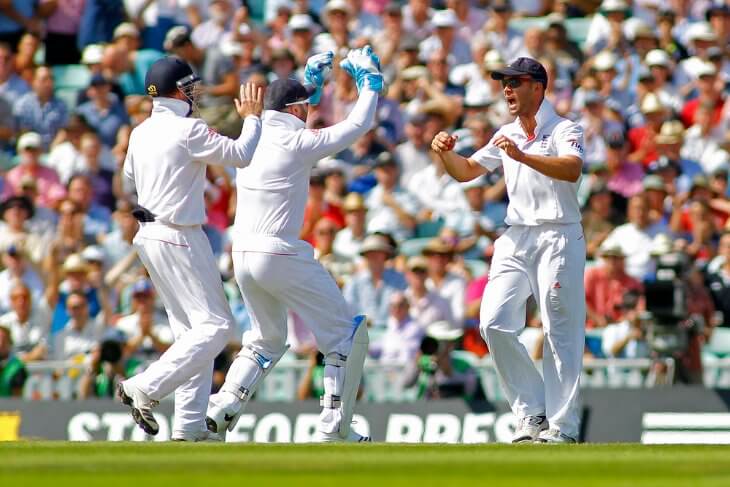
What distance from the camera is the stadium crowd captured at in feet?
47.8

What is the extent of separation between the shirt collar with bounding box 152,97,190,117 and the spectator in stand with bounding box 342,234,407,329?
4.99 meters

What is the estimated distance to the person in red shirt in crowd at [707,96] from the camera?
16.7 m

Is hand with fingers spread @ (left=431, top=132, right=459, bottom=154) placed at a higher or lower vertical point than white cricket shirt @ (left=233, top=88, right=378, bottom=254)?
higher

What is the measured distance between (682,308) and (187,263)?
453cm

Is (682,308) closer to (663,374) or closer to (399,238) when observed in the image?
(663,374)

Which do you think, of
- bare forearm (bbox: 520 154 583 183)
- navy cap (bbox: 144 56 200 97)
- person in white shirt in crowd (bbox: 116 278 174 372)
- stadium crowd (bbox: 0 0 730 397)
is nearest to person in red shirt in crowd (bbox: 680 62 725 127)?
stadium crowd (bbox: 0 0 730 397)

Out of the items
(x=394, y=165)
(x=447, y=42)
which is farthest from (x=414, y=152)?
(x=447, y=42)

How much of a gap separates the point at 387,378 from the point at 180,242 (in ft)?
12.7

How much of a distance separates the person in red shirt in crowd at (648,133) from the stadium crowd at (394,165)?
0.07ft

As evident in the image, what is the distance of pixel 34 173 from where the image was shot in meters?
17.8

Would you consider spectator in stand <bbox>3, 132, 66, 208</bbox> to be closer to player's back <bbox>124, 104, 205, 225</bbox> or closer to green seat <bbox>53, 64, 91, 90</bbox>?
green seat <bbox>53, 64, 91, 90</bbox>

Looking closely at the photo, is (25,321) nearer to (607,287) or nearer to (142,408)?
(607,287)

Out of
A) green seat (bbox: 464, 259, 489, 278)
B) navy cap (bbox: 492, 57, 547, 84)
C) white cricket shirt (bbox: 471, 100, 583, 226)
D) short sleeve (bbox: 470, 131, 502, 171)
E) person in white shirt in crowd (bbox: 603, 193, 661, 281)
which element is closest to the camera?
white cricket shirt (bbox: 471, 100, 583, 226)

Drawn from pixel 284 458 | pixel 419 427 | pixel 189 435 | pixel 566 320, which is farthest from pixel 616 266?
pixel 284 458
